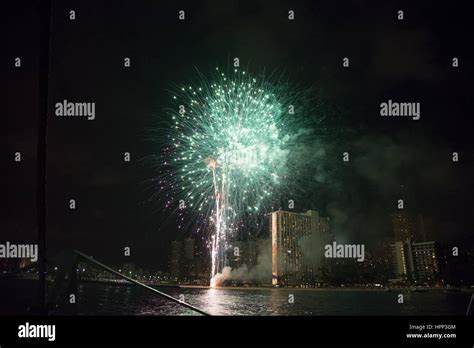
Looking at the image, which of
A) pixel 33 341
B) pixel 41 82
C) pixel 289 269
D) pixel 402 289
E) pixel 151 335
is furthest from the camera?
pixel 402 289

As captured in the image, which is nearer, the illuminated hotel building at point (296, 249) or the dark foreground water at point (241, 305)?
the dark foreground water at point (241, 305)

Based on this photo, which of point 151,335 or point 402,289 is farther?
point 402,289

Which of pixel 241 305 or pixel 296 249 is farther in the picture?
pixel 296 249

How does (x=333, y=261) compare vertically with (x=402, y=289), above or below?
above

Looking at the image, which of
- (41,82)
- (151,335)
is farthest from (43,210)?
(151,335)

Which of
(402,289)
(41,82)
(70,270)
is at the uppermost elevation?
(41,82)

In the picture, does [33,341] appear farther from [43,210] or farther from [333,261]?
[333,261]

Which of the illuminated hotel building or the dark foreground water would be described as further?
the illuminated hotel building

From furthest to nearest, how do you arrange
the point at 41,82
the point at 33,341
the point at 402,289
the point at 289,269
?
the point at 402,289 < the point at 289,269 < the point at 33,341 < the point at 41,82
